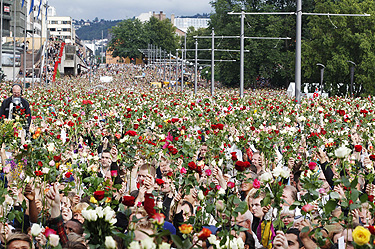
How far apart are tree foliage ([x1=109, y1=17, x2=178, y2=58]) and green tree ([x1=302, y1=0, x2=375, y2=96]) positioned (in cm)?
10395

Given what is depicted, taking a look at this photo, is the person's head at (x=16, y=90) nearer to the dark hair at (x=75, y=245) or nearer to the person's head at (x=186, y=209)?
the person's head at (x=186, y=209)

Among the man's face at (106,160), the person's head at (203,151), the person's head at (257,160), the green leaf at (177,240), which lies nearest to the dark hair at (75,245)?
the green leaf at (177,240)

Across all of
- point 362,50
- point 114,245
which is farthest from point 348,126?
point 362,50

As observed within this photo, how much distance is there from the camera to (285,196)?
5.62m

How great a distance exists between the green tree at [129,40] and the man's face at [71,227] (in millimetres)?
147848

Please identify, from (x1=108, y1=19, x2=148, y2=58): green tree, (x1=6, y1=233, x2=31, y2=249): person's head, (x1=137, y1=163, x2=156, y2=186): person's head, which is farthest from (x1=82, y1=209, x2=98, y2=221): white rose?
(x1=108, y1=19, x2=148, y2=58): green tree

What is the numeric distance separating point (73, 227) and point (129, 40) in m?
152

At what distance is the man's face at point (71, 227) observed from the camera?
508cm

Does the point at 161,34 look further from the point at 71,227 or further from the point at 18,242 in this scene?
the point at 18,242

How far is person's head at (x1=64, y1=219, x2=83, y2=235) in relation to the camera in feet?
16.6

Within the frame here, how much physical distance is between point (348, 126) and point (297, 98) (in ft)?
19.2

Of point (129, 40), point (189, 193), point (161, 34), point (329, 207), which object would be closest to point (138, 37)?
point (129, 40)

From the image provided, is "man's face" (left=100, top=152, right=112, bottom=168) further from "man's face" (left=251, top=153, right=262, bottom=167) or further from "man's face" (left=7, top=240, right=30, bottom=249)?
"man's face" (left=7, top=240, right=30, bottom=249)

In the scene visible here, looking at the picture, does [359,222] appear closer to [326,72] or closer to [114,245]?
Result: [114,245]
